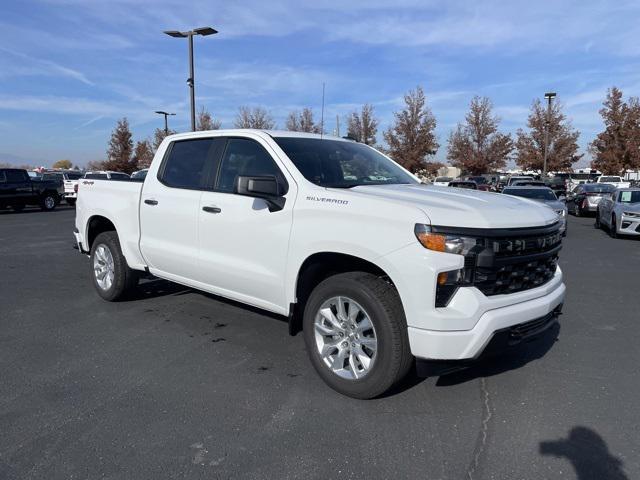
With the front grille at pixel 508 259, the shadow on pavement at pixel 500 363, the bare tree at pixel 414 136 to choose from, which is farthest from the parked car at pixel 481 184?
the front grille at pixel 508 259

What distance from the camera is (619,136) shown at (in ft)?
135

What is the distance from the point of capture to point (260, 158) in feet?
14.7

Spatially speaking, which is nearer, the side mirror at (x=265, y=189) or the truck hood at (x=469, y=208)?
→ the truck hood at (x=469, y=208)

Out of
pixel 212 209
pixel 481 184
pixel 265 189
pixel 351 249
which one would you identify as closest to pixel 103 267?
pixel 212 209

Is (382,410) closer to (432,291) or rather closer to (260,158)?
(432,291)

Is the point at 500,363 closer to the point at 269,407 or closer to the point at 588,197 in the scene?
the point at 269,407

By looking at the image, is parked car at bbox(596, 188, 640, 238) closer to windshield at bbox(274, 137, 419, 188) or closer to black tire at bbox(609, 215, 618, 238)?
black tire at bbox(609, 215, 618, 238)

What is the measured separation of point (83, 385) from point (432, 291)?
8.72 feet

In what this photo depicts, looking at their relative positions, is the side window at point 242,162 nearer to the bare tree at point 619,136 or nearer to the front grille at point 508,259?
the front grille at point 508,259

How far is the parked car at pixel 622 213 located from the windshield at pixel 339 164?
1120cm

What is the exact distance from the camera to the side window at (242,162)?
4418mm

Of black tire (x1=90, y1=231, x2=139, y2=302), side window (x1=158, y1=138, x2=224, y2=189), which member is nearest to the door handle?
side window (x1=158, y1=138, x2=224, y2=189)

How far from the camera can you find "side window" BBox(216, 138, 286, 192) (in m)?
4.42

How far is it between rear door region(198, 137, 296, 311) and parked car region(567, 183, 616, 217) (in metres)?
20.7
